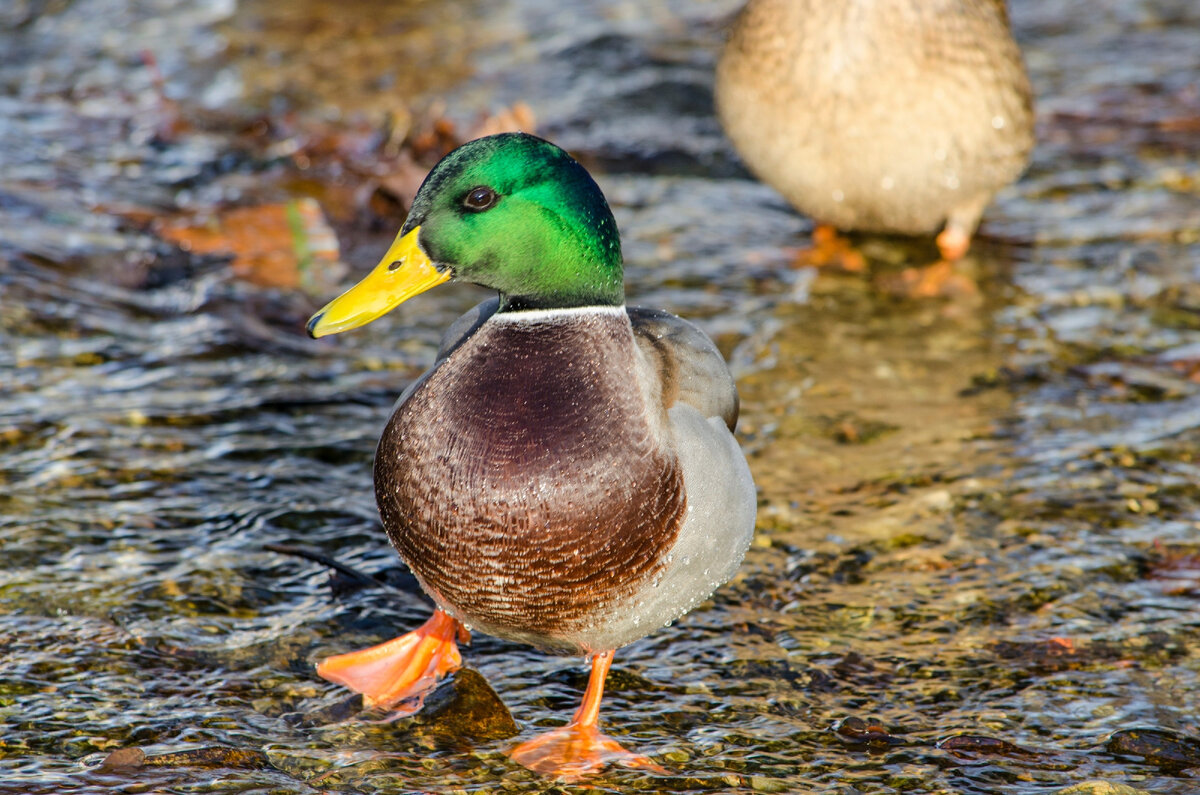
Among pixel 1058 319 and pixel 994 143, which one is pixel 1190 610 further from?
pixel 994 143

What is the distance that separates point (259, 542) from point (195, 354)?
4.17 ft

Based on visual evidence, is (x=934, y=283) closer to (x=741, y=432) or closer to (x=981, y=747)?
(x=741, y=432)

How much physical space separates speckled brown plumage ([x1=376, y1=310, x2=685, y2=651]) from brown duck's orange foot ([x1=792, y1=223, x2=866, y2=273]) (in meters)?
3.13

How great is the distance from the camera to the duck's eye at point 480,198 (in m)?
2.89

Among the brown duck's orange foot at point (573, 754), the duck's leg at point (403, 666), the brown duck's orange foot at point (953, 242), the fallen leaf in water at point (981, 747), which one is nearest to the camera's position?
the brown duck's orange foot at point (573, 754)

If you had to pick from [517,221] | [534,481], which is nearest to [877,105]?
[517,221]

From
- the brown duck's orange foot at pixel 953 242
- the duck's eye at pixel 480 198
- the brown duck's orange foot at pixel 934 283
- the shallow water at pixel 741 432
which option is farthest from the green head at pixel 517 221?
the brown duck's orange foot at pixel 953 242

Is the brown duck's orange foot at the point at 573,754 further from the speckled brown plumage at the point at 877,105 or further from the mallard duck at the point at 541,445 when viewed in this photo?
the speckled brown plumage at the point at 877,105

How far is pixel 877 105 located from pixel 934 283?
87cm

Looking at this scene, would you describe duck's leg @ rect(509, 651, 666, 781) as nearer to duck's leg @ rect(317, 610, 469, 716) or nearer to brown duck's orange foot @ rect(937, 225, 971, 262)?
duck's leg @ rect(317, 610, 469, 716)

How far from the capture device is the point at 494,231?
291 cm

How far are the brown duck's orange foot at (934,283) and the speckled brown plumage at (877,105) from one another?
231 mm

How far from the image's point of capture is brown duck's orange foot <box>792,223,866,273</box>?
236 inches

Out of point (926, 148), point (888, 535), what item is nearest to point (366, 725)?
point (888, 535)
